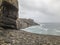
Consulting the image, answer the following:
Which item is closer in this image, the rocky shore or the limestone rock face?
the rocky shore

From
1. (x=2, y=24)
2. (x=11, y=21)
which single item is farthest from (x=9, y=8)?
(x=2, y=24)

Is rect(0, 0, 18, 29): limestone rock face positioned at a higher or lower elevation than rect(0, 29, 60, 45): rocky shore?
higher

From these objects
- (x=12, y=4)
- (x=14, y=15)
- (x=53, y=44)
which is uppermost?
(x=12, y=4)

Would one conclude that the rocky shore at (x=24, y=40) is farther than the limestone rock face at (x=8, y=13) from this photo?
No

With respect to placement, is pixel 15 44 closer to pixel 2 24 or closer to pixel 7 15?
pixel 2 24

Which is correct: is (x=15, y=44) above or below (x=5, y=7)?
below

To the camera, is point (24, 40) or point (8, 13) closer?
point (24, 40)

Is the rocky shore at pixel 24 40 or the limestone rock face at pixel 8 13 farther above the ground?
the limestone rock face at pixel 8 13

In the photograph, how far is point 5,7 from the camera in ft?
126

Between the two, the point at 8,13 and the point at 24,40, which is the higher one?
the point at 8,13

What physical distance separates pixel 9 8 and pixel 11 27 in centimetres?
514

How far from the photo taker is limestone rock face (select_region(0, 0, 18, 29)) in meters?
35.0

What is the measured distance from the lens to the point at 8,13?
3900 centimetres

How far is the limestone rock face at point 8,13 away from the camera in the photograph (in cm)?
3496
